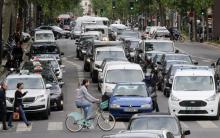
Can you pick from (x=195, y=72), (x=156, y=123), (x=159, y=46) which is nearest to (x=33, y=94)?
(x=195, y=72)

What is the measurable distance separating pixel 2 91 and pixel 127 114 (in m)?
4.66

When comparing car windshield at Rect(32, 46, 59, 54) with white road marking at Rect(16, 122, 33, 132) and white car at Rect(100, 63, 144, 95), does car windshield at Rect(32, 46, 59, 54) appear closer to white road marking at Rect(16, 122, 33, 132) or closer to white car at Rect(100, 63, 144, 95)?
white car at Rect(100, 63, 144, 95)

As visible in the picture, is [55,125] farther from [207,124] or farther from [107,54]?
[107,54]

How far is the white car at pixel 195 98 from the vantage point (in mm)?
29922

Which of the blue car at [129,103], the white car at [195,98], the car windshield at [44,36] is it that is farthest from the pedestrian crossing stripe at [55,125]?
the car windshield at [44,36]

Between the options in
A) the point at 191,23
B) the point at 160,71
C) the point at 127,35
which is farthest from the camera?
the point at 191,23

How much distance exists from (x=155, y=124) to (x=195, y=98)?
10.0 metres

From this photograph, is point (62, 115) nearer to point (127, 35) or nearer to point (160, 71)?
point (160, 71)

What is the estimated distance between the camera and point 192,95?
99.2 ft

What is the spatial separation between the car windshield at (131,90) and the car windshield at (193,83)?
48.4 inches

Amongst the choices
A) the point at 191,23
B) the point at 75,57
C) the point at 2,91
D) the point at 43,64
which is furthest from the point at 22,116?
the point at 191,23

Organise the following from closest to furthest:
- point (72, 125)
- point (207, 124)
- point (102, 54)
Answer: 1. point (72, 125)
2. point (207, 124)
3. point (102, 54)

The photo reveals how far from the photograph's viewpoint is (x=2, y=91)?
27969 mm

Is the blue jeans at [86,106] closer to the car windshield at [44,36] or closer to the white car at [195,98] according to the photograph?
the white car at [195,98]
